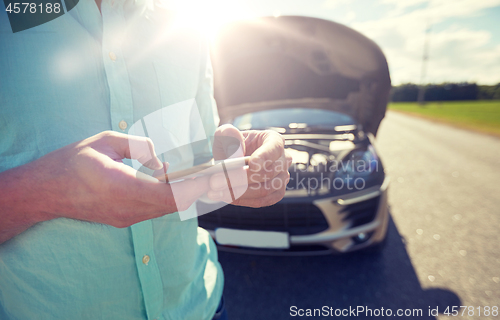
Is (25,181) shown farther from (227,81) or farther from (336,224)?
(227,81)

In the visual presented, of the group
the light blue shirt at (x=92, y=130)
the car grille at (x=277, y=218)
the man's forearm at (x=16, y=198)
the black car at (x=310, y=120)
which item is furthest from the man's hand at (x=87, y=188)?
the car grille at (x=277, y=218)

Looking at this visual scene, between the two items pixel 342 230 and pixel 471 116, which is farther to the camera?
pixel 471 116

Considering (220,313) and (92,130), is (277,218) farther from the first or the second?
(92,130)

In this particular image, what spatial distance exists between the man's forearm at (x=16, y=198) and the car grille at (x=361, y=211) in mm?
2026

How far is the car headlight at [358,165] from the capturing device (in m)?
2.28

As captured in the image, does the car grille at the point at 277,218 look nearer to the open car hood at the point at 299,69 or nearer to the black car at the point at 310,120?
the black car at the point at 310,120

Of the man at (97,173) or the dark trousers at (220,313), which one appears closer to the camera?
the man at (97,173)

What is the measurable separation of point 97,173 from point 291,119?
2842mm

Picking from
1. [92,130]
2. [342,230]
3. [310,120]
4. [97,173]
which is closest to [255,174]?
[97,173]

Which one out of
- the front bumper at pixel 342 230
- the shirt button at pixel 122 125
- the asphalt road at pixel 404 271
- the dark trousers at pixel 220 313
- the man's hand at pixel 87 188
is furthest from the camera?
the front bumper at pixel 342 230

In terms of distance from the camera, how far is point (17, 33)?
0.57 metres

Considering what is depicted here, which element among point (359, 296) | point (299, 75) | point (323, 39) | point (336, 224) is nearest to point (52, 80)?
point (336, 224)

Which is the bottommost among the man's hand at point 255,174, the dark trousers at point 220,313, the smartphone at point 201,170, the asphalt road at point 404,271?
the asphalt road at point 404,271

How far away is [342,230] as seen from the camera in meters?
2.17
